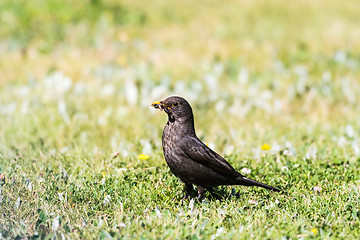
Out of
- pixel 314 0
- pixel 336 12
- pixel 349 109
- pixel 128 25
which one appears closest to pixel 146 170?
pixel 349 109

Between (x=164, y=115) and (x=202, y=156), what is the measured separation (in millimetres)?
3182

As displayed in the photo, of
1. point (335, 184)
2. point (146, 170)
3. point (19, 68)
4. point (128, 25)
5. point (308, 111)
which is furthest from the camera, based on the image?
point (128, 25)

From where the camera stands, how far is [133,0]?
40.1 feet

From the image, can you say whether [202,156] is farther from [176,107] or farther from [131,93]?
[131,93]

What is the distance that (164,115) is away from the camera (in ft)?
23.1

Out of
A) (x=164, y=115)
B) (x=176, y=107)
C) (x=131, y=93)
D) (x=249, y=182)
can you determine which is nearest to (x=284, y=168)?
(x=249, y=182)

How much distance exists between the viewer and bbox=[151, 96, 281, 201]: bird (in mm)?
3906

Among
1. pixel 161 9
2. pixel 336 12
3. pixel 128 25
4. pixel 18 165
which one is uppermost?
pixel 336 12

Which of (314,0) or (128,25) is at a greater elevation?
A: (314,0)

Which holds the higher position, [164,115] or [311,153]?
[164,115]

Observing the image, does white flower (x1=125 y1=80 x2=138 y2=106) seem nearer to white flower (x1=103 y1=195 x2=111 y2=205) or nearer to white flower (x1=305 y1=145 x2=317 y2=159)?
white flower (x1=305 y1=145 x2=317 y2=159)

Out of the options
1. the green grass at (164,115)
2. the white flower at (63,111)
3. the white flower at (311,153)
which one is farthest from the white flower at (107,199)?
the white flower at (63,111)

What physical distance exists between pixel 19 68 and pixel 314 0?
8.19m

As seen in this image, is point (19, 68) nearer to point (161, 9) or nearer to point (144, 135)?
point (144, 135)
